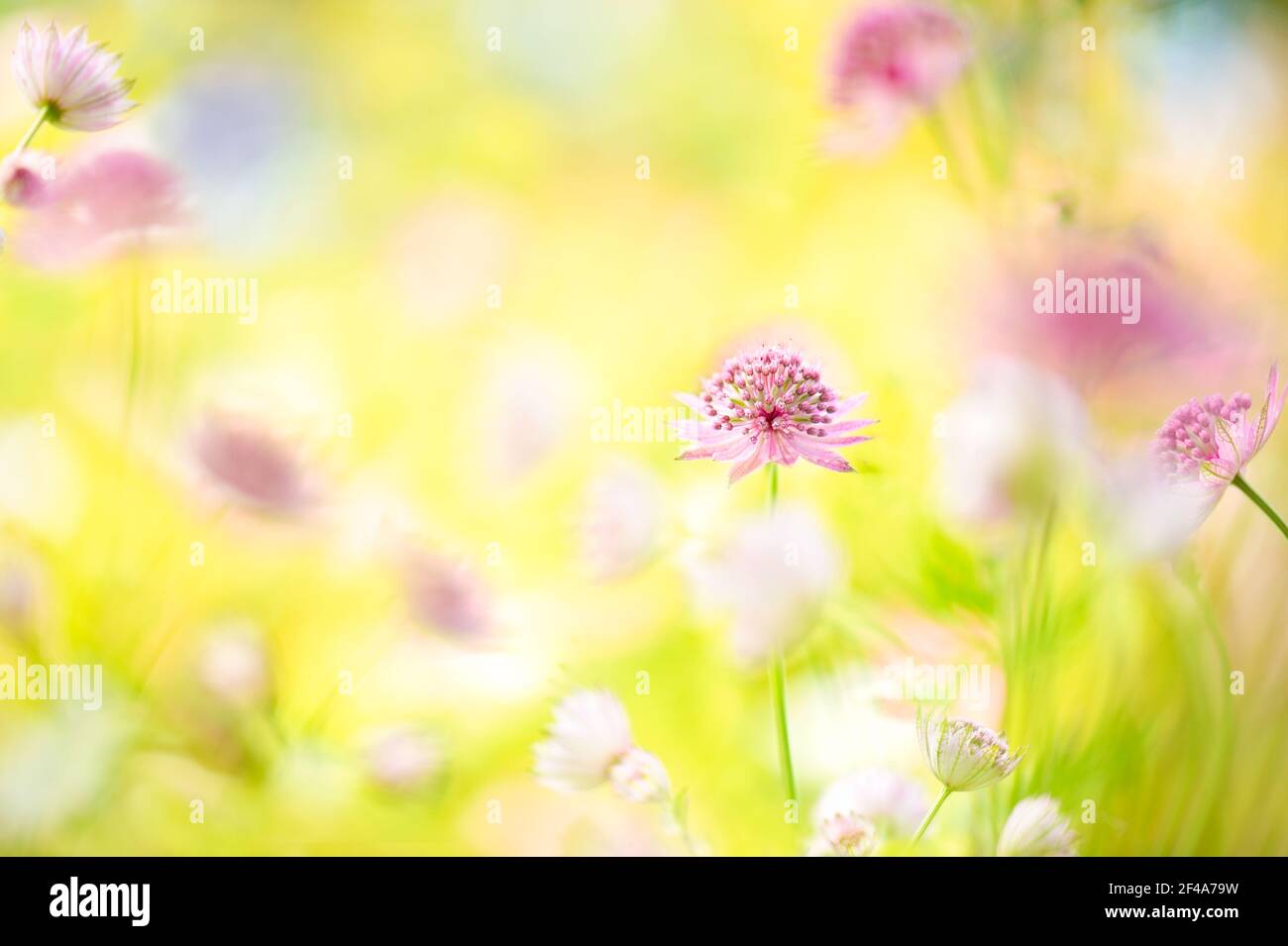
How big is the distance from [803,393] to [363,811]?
413mm

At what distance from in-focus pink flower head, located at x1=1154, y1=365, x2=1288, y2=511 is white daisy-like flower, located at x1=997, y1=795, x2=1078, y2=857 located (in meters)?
0.20

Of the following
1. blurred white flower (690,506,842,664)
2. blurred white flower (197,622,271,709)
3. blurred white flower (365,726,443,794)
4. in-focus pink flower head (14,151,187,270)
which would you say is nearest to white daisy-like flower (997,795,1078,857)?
blurred white flower (690,506,842,664)

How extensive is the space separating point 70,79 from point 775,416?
Answer: 1.37ft

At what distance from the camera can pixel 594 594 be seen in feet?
2.09

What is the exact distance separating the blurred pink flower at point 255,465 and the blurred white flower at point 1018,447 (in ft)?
1.33

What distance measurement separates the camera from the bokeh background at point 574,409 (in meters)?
0.59

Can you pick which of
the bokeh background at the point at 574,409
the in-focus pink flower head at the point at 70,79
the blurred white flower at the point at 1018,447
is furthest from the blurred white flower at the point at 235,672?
the blurred white flower at the point at 1018,447

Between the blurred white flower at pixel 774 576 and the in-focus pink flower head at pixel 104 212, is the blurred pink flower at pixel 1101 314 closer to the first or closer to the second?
the blurred white flower at pixel 774 576

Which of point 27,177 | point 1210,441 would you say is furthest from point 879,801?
point 27,177

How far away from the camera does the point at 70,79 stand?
50cm

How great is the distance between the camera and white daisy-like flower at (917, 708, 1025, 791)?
461 millimetres

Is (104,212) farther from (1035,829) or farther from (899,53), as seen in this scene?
(1035,829)
